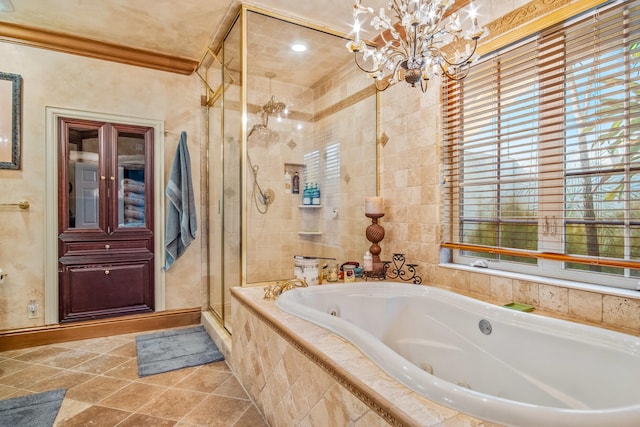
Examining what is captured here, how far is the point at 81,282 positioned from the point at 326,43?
2.89 meters

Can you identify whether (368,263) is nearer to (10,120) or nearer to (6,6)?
(10,120)

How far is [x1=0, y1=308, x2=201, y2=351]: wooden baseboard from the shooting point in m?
2.63

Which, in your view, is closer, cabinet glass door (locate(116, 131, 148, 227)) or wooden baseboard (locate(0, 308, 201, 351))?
wooden baseboard (locate(0, 308, 201, 351))

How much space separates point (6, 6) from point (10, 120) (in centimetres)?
81

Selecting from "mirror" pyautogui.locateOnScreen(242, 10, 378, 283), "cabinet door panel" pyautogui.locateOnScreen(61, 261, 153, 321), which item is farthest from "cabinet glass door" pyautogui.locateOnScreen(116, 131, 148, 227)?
"mirror" pyautogui.locateOnScreen(242, 10, 378, 283)

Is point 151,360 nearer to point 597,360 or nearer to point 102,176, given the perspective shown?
point 102,176

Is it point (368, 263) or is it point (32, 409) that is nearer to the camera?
point (32, 409)

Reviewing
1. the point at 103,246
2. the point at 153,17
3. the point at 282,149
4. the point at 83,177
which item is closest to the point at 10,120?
the point at 83,177

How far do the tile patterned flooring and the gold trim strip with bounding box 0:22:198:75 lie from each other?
245cm

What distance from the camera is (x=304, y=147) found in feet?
10.6

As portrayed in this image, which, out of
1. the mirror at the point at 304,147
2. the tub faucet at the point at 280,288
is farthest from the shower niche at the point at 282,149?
the tub faucet at the point at 280,288

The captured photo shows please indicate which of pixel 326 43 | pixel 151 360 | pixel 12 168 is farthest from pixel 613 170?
pixel 12 168

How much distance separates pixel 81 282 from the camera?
9.26ft

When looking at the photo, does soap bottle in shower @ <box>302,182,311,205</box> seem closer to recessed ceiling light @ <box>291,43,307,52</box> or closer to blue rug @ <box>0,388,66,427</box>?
recessed ceiling light @ <box>291,43,307,52</box>
